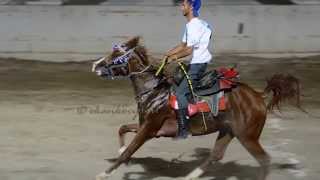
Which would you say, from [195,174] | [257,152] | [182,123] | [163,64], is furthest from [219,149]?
[163,64]

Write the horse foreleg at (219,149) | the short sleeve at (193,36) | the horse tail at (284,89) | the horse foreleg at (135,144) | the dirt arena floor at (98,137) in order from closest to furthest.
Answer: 1. the short sleeve at (193,36)
2. the horse foreleg at (135,144)
3. the horse tail at (284,89)
4. the horse foreleg at (219,149)
5. the dirt arena floor at (98,137)

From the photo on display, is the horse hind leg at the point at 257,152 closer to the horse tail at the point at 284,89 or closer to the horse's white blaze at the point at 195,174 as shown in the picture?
the horse tail at the point at 284,89

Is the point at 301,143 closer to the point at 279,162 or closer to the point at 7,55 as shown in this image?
the point at 279,162

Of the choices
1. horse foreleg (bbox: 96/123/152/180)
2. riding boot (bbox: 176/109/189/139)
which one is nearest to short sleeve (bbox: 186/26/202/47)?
riding boot (bbox: 176/109/189/139)

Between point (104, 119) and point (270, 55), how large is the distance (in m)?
7.70

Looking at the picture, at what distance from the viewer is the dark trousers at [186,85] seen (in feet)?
25.9

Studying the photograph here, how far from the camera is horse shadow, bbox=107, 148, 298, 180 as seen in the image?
343 inches

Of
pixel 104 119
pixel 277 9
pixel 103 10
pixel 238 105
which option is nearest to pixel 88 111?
pixel 104 119

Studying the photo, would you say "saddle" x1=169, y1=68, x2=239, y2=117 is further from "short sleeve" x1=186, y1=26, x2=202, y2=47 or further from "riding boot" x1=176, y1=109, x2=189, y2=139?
"short sleeve" x1=186, y1=26, x2=202, y2=47

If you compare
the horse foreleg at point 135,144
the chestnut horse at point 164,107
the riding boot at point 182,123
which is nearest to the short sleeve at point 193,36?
the chestnut horse at point 164,107

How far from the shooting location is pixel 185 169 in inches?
357

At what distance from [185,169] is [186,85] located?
1550 mm

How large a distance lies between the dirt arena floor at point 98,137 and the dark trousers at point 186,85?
1176mm

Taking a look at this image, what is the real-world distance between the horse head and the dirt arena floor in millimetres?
1325
